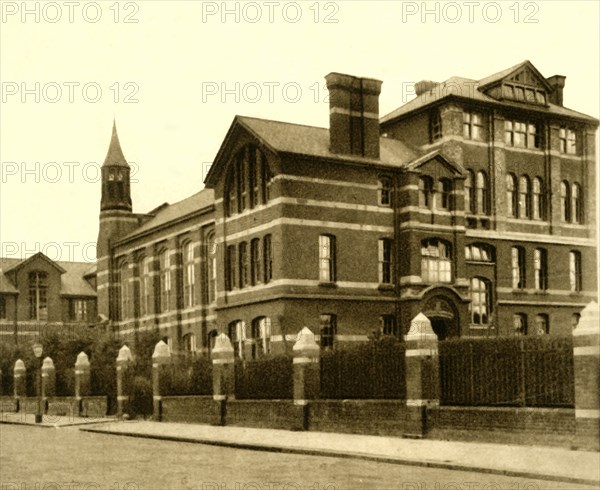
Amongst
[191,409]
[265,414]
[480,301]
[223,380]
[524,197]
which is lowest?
[191,409]

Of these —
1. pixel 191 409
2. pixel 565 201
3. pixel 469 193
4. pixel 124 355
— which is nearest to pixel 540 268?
pixel 565 201

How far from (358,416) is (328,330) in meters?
14.8

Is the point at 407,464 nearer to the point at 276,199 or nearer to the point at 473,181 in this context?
the point at 276,199

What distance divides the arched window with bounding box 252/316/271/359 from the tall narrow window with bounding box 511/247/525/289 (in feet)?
39.9

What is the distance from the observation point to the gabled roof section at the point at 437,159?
131 ft

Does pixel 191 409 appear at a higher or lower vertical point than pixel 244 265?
lower

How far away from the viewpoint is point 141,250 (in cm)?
5706

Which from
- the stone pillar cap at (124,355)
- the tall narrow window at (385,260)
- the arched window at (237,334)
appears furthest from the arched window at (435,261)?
the stone pillar cap at (124,355)

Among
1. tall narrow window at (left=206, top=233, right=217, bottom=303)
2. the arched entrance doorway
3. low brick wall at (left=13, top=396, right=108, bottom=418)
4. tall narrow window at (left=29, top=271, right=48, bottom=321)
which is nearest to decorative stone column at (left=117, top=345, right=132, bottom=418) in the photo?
low brick wall at (left=13, top=396, right=108, bottom=418)

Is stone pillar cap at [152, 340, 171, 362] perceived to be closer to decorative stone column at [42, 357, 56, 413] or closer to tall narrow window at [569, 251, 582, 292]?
decorative stone column at [42, 357, 56, 413]

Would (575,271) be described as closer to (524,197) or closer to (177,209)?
(524,197)

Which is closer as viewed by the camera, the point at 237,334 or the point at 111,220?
the point at 237,334

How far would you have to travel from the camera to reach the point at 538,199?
4459 centimetres

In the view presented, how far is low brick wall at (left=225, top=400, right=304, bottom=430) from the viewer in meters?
25.5
